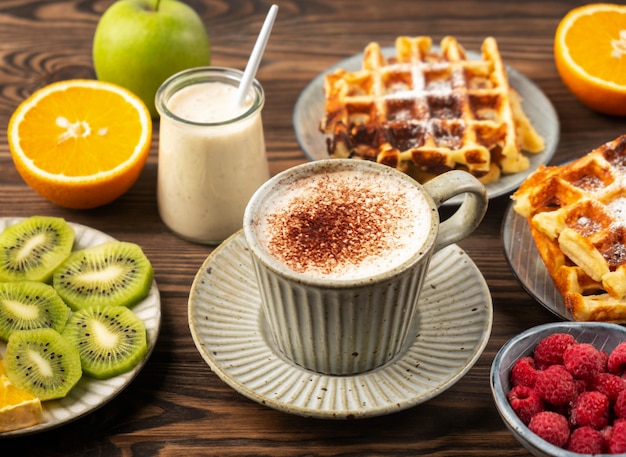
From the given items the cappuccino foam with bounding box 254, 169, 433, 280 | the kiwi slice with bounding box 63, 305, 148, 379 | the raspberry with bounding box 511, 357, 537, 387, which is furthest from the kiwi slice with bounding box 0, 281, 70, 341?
the raspberry with bounding box 511, 357, 537, 387

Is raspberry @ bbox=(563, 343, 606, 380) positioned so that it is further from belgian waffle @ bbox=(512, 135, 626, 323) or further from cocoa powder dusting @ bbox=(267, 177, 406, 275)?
cocoa powder dusting @ bbox=(267, 177, 406, 275)

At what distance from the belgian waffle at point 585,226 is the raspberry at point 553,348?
0.13 metres

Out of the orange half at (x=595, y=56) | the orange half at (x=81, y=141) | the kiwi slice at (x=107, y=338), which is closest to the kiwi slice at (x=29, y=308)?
the kiwi slice at (x=107, y=338)

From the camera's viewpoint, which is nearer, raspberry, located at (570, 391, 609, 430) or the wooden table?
raspberry, located at (570, 391, 609, 430)

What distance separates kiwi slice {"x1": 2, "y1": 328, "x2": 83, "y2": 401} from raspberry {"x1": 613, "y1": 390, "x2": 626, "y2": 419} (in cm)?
82

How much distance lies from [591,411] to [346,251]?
0.42 meters

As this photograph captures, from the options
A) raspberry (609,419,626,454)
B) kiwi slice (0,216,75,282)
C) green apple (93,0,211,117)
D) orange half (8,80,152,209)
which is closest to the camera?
raspberry (609,419,626,454)

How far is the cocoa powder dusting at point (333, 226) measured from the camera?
4.28 feet

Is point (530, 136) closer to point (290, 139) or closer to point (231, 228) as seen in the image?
point (290, 139)

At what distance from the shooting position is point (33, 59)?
89.7 inches

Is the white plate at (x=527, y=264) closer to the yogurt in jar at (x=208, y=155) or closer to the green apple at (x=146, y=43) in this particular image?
the yogurt in jar at (x=208, y=155)

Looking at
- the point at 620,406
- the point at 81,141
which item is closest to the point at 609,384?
the point at 620,406

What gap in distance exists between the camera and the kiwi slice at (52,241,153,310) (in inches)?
60.1

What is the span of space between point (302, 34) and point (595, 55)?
2.53 feet
